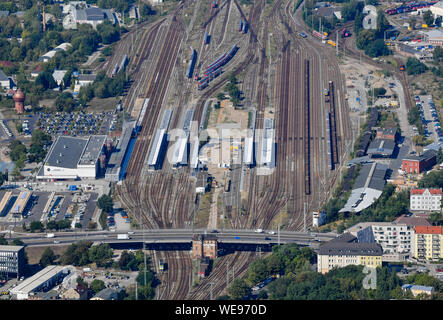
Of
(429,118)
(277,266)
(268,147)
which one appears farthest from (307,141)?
(277,266)

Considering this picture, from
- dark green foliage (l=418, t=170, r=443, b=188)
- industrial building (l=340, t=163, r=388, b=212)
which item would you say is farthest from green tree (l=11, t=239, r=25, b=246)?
dark green foliage (l=418, t=170, r=443, b=188)

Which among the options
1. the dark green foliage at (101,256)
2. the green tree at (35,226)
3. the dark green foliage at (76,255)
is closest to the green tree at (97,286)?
the dark green foliage at (101,256)

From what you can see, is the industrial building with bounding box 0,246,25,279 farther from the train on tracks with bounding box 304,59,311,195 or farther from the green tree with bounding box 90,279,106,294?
the train on tracks with bounding box 304,59,311,195

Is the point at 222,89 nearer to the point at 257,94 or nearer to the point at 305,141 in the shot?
the point at 257,94

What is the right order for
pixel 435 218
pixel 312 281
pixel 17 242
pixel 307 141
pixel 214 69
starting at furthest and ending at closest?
pixel 214 69
pixel 307 141
pixel 435 218
pixel 17 242
pixel 312 281

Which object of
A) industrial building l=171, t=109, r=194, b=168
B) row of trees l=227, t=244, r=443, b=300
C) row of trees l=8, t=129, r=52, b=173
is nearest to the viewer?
row of trees l=227, t=244, r=443, b=300

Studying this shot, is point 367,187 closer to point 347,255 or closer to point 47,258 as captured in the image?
point 347,255
